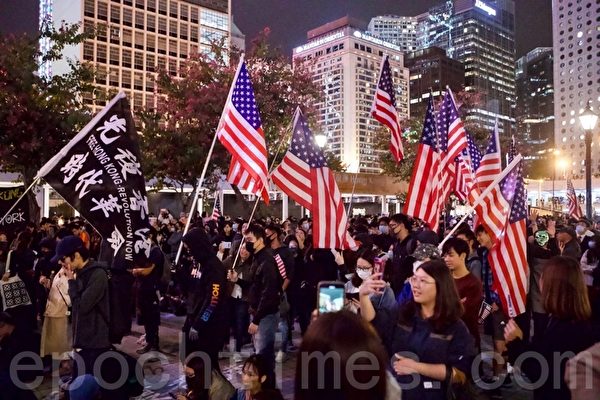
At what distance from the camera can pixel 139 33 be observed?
328ft

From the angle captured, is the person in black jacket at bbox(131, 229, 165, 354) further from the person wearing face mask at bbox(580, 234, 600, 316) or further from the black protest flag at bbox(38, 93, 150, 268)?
the person wearing face mask at bbox(580, 234, 600, 316)

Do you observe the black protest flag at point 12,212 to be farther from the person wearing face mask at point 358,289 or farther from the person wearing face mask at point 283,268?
the person wearing face mask at point 358,289

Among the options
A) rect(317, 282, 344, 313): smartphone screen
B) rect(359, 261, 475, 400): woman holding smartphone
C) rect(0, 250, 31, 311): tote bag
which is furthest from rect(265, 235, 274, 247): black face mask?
rect(317, 282, 344, 313): smartphone screen

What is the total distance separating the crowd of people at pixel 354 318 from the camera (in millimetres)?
2160

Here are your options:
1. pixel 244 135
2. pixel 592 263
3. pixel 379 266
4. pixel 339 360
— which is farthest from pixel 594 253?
pixel 339 360

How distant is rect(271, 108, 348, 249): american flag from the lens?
7.44m

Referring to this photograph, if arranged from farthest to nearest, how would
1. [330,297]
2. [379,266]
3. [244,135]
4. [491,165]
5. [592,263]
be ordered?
[491,165] → [592,263] → [244,135] → [379,266] → [330,297]

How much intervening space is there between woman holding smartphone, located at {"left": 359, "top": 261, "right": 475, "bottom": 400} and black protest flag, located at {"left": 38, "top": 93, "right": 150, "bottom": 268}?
3022 mm

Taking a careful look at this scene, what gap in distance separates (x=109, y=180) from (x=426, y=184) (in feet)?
15.8

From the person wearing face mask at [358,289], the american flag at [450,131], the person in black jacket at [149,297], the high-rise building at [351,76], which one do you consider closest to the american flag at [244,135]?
the person in black jacket at [149,297]

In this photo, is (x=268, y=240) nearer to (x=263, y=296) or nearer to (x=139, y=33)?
(x=263, y=296)

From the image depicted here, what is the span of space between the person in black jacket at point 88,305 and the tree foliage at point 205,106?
15168 millimetres

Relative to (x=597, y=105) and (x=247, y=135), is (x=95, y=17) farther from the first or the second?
(x=597, y=105)

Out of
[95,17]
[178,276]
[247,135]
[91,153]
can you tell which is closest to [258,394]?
[91,153]
